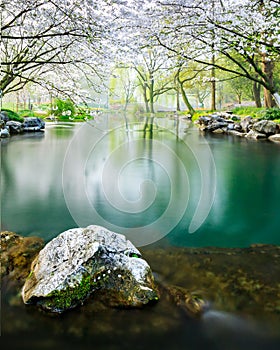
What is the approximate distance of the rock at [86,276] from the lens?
95.5 inches

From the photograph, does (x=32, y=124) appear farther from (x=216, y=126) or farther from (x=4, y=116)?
(x=216, y=126)

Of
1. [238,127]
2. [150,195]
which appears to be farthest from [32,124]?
→ [150,195]

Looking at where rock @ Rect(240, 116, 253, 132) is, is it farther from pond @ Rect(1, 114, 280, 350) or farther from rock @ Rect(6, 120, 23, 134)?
rock @ Rect(6, 120, 23, 134)

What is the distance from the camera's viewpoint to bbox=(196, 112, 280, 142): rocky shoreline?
44.7ft

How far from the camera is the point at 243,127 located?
15656 millimetres

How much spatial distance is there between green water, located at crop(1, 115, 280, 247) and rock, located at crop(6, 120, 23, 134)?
18.3ft

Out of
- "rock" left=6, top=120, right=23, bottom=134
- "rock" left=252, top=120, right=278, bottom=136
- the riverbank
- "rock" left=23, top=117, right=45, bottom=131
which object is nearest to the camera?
the riverbank

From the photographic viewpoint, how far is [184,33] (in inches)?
306

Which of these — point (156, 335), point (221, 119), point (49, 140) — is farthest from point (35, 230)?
point (221, 119)

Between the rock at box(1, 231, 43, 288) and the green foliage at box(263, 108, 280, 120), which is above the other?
the green foliage at box(263, 108, 280, 120)

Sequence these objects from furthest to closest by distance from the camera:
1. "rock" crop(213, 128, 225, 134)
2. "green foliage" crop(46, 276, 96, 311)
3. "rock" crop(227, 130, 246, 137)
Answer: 1. "rock" crop(213, 128, 225, 134)
2. "rock" crop(227, 130, 246, 137)
3. "green foliage" crop(46, 276, 96, 311)

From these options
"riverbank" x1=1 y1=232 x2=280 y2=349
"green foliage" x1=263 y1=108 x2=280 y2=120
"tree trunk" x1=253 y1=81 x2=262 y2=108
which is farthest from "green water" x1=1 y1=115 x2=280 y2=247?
"tree trunk" x1=253 y1=81 x2=262 y2=108

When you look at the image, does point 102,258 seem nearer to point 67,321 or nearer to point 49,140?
point 67,321

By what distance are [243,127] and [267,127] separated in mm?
2022
